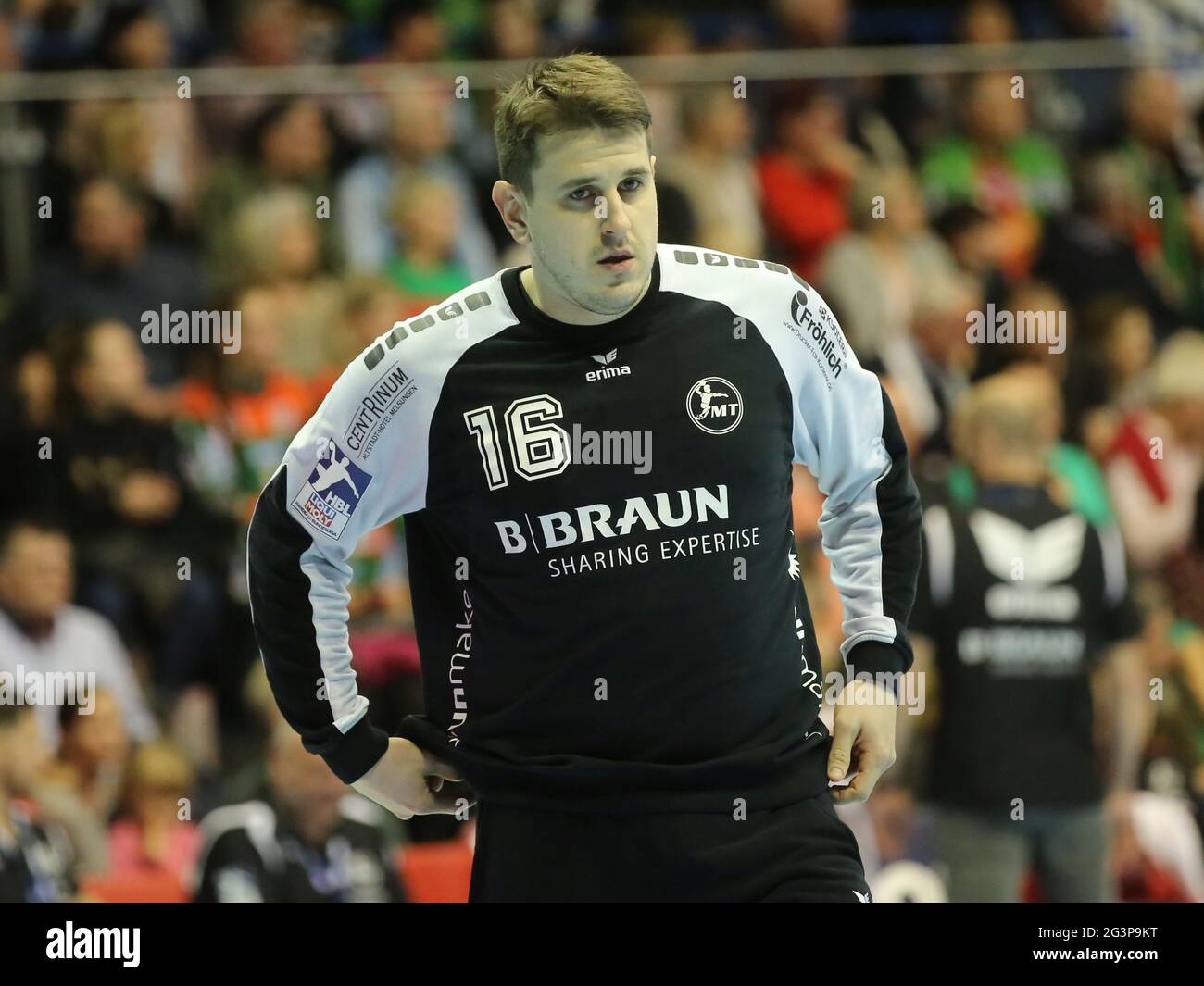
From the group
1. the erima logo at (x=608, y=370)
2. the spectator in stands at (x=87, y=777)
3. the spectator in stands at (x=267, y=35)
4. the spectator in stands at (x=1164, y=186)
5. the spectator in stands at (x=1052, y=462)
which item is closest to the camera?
the erima logo at (x=608, y=370)

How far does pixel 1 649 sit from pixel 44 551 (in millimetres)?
392

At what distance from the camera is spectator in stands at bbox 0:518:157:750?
637 centimetres

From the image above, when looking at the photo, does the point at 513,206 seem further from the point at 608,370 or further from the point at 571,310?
the point at 608,370

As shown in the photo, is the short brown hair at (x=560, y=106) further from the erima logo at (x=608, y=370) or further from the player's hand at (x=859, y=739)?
the player's hand at (x=859, y=739)

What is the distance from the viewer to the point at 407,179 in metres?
7.24

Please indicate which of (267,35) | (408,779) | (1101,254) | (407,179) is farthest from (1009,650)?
(267,35)

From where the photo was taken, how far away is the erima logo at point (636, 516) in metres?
3.40

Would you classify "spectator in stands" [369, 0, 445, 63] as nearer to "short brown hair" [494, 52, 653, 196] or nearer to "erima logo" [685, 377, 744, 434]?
"short brown hair" [494, 52, 653, 196]

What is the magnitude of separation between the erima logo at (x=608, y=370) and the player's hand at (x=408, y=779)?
0.86m

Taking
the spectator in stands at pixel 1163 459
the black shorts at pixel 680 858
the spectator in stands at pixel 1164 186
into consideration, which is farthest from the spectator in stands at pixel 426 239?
the black shorts at pixel 680 858

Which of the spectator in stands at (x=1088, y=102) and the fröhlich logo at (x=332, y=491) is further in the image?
the spectator in stands at (x=1088, y=102)

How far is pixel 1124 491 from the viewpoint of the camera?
6992 millimetres

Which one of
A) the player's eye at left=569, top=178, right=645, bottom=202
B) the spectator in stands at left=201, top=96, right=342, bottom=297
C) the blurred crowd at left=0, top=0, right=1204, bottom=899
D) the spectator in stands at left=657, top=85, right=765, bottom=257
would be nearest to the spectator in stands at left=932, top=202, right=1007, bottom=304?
the blurred crowd at left=0, top=0, right=1204, bottom=899
